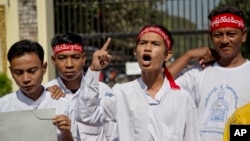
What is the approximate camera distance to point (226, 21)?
564cm

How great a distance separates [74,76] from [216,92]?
1.15 metres

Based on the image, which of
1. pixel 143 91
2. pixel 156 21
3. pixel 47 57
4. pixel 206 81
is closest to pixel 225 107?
pixel 206 81

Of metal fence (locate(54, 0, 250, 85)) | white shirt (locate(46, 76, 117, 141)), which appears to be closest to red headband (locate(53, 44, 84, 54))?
white shirt (locate(46, 76, 117, 141))

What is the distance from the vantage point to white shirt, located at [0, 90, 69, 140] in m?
5.21

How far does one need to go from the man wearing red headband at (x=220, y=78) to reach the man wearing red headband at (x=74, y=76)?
0.68m

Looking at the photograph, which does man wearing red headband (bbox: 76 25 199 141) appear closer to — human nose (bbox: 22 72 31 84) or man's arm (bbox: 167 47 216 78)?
human nose (bbox: 22 72 31 84)

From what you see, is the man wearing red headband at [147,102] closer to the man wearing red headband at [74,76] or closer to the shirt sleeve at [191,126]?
the shirt sleeve at [191,126]

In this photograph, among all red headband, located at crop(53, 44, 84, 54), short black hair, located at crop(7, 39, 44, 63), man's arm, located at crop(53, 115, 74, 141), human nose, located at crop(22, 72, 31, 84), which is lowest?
man's arm, located at crop(53, 115, 74, 141)

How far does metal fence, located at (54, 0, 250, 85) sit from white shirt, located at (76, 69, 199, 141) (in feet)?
22.6

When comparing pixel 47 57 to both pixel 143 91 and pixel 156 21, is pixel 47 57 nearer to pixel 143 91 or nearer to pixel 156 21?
pixel 156 21

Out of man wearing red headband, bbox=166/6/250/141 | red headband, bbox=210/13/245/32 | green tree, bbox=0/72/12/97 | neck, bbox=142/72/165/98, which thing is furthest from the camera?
green tree, bbox=0/72/12/97

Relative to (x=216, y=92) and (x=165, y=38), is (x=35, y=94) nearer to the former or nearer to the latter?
(x=165, y=38)

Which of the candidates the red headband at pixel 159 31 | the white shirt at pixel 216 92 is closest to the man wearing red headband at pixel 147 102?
the red headband at pixel 159 31

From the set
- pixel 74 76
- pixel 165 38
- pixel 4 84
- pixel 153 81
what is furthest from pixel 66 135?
pixel 4 84
